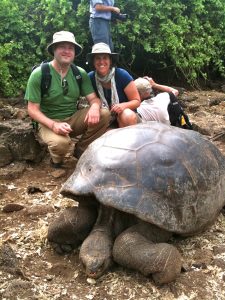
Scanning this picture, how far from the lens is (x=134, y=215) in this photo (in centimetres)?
Result: 265

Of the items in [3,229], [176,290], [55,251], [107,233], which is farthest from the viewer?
[3,229]

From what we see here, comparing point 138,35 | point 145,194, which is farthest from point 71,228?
→ point 138,35

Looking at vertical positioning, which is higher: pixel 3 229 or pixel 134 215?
pixel 134 215

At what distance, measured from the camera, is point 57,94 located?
13.6 ft

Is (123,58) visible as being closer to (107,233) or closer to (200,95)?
(200,95)

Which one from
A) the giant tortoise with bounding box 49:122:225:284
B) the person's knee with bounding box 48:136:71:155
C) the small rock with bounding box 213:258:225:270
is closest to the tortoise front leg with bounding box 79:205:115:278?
the giant tortoise with bounding box 49:122:225:284

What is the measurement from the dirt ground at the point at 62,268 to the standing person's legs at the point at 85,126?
30.2 inches

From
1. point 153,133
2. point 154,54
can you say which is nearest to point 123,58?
point 154,54

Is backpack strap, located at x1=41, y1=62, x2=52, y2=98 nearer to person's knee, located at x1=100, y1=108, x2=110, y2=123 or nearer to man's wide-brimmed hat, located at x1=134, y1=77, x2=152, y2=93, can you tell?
person's knee, located at x1=100, y1=108, x2=110, y2=123

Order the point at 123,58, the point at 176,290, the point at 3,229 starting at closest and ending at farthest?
the point at 176,290
the point at 3,229
the point at 123,58

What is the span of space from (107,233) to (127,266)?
255 mm

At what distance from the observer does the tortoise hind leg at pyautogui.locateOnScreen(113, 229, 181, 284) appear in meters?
2.53

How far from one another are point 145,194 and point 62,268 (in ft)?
2.36

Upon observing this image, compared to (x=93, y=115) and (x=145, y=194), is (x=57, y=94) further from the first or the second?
(x=145, y=194)
